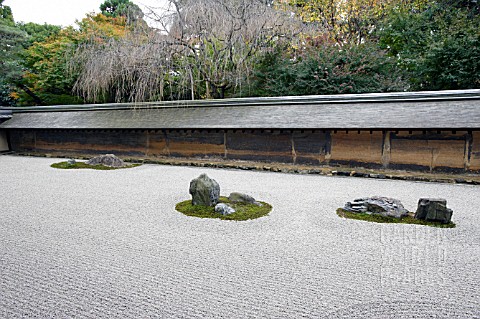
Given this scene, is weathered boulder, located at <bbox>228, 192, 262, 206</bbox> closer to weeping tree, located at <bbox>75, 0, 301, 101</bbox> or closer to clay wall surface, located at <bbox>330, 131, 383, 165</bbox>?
clay wall surface, located at <bbox>330, 131, 383, 165</bbox>

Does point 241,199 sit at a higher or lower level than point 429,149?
lower

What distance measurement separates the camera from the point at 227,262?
2.87 m

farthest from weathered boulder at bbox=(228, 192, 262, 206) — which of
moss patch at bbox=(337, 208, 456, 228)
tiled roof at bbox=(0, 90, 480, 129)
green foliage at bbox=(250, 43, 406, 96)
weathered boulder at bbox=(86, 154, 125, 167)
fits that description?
green foliage at bbox=(250, 43, 406, 96)

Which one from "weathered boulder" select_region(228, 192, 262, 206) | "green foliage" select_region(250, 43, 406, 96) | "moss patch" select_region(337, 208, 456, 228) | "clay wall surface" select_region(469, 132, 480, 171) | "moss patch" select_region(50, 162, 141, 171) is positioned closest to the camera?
"moss patch" select_region(337, 208, 456, 228)

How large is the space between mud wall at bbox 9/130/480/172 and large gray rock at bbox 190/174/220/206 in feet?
11.4

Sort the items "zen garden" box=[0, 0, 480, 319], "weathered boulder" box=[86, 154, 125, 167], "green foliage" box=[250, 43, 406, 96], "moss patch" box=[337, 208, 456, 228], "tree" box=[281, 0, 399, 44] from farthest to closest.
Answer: "tree" box=[281, 0, 399, 44] < "green foliage" box=[250, 43, 406, 96] < "weathered boulder" box=[86, 154, 125, 167] < "moss patch" box=[337, 208, 456, 228] < "zen garden" box=[0, 0, 480, 319]

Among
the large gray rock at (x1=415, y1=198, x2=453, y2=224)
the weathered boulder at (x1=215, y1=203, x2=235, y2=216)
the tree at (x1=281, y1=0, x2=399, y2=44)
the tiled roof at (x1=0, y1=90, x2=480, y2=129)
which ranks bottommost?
the weathered boulder at (x1=215, y1=203, x2=235, y2=216)

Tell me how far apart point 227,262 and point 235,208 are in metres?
1.57

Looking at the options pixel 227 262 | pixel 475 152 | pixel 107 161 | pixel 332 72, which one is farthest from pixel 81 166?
pixel 475 152

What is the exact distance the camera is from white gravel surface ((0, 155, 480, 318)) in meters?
2.18

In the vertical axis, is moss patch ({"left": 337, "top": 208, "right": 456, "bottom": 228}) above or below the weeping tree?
below

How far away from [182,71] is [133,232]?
711 cm

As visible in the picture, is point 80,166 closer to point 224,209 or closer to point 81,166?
point 81,166

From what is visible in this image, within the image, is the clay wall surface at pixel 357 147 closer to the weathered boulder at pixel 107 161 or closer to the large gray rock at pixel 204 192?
the large gray rock at pixel 204 192
